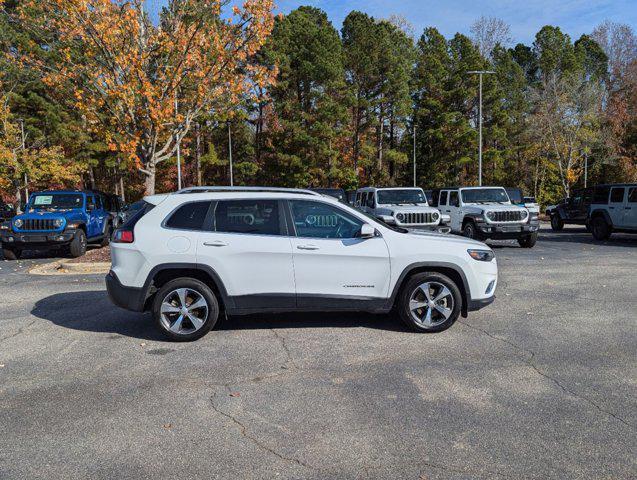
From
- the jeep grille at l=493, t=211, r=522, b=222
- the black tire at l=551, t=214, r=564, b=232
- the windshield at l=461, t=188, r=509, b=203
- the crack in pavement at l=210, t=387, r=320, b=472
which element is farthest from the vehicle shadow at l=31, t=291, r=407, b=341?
the black tire at l=551, t=214, r=564, b=232

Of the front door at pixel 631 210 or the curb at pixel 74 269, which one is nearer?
the curb at pixel 74 269

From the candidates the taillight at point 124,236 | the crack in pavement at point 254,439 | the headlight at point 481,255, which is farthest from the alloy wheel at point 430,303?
the taillight at point 124,236

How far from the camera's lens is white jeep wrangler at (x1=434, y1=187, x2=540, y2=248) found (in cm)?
1562

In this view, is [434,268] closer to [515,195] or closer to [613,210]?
[613,210]

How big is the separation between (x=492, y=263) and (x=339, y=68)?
39229mm

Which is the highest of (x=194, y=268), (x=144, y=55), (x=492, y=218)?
(x=144, y=55)

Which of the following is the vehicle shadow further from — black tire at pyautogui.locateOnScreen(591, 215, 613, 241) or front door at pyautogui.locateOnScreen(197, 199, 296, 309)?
black tire at pyautogui.locateOnScreen(591, 215, 613, 241)

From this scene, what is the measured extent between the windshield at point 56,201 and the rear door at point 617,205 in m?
16.5

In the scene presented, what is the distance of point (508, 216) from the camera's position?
51.8 ft

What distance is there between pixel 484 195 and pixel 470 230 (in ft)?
5.63

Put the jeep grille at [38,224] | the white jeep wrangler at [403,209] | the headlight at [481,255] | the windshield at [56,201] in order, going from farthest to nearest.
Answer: the windshield at [56,201] → the white jeep wrangler at [403,209] → the jeep grille at [38,224] → the headlight at [481,255]

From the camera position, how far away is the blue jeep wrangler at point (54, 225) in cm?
1412

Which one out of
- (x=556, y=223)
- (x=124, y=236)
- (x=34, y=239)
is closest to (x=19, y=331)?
(x=124, y=236)

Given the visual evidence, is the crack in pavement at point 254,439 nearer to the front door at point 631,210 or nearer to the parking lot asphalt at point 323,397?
the parking lot asphalt at point 323,397
